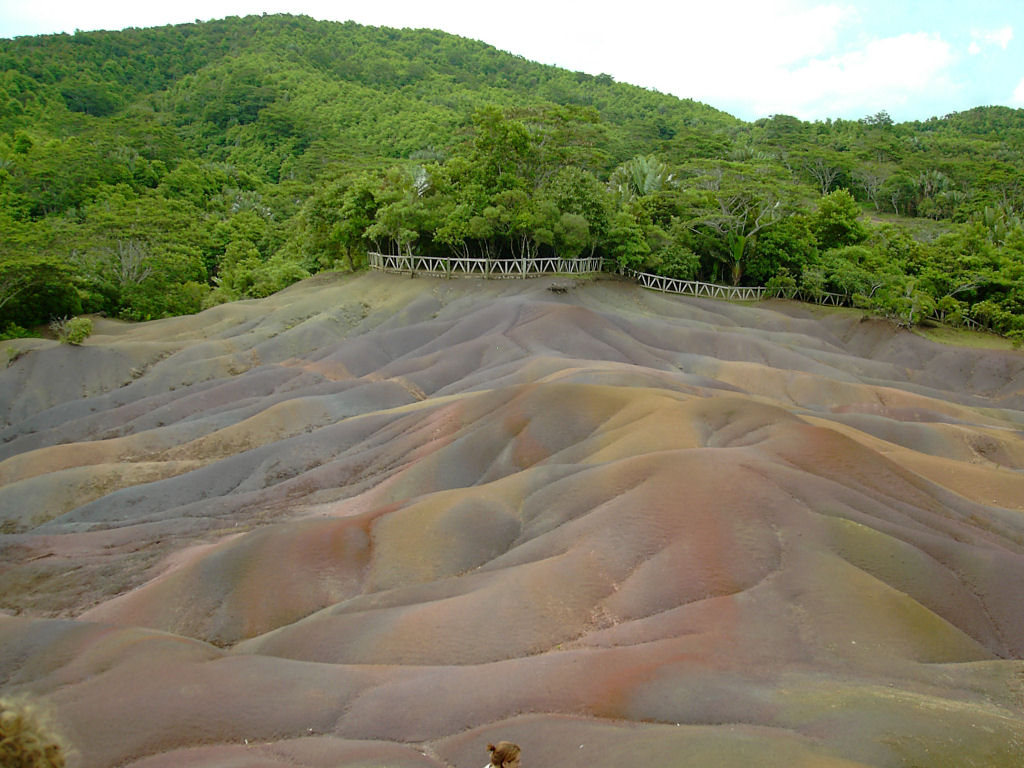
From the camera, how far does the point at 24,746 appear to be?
35.3 feet

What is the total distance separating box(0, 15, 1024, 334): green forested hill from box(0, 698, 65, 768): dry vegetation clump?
4710 cm

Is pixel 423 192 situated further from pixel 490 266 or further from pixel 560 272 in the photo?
pixel 560 272

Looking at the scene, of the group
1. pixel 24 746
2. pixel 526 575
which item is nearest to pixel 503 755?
pixel 24 746

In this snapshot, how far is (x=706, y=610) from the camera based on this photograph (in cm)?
1650

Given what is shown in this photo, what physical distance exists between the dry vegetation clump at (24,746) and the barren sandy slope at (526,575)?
1208 millimetres

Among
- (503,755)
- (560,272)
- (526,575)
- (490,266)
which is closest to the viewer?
(503,755)

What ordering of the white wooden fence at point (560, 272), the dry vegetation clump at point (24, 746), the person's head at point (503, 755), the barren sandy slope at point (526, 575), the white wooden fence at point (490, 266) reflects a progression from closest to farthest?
the dry vegetation clump at point (24, 746), the person's head at point (503, 755), the barren sandy slope at point (526, 575), the white wooden fence at point (490, 266), the white wooden fence at point (560, 272)

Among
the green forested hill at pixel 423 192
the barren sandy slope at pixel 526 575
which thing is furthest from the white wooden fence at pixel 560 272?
the barren sandy slope at pixel 526 575

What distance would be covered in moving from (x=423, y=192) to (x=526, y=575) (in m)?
46.7

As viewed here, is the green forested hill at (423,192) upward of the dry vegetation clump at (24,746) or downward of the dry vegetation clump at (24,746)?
upward

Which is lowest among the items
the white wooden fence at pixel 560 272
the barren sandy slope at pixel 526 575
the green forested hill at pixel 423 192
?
the barren sandy slope at pixel 526 575

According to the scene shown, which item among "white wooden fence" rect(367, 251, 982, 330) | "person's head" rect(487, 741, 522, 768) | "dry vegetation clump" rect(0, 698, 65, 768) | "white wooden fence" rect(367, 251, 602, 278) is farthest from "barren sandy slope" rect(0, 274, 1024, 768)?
"white wooden fence" rect(367, 251, 982, 330)

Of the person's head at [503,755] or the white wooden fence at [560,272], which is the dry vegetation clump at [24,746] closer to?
the person's head at [503,755]

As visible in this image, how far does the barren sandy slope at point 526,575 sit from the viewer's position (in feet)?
42.9
